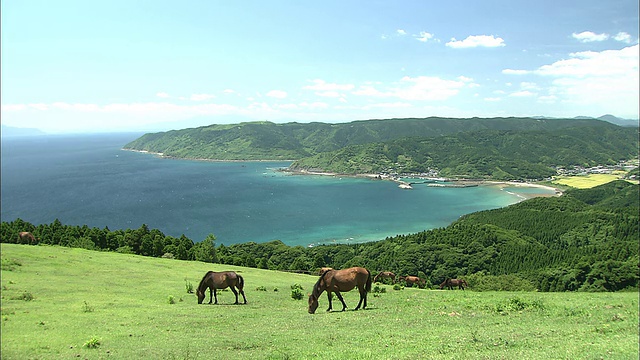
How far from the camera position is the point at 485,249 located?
9131 cm

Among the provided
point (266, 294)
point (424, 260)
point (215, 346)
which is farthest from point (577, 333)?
point (424, 260)

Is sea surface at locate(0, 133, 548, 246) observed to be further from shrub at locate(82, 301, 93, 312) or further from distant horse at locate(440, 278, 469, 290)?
shrub at locate(82, 301, 93, 312)

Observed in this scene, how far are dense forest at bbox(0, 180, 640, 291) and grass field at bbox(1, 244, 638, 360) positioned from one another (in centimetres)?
2780

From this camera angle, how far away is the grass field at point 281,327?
11250mm

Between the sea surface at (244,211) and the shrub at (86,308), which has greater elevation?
the shrub at (86,308)

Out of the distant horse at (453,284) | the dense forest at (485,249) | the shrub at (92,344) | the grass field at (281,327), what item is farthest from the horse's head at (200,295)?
the dense forest at (485,249)

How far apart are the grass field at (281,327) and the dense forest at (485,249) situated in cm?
2780

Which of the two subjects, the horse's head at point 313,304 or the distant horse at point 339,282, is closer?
the horse's head at point 313,304

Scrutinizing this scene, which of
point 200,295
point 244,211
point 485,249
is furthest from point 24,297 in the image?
point 244,211

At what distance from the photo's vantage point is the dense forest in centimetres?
4912

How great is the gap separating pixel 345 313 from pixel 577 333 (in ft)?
30.7

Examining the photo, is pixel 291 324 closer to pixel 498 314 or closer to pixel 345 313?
pixel 345 313

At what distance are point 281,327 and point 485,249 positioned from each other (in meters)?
89.0

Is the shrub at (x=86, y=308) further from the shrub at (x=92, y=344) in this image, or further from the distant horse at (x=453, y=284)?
the distant horse at (x=453, y=284)
